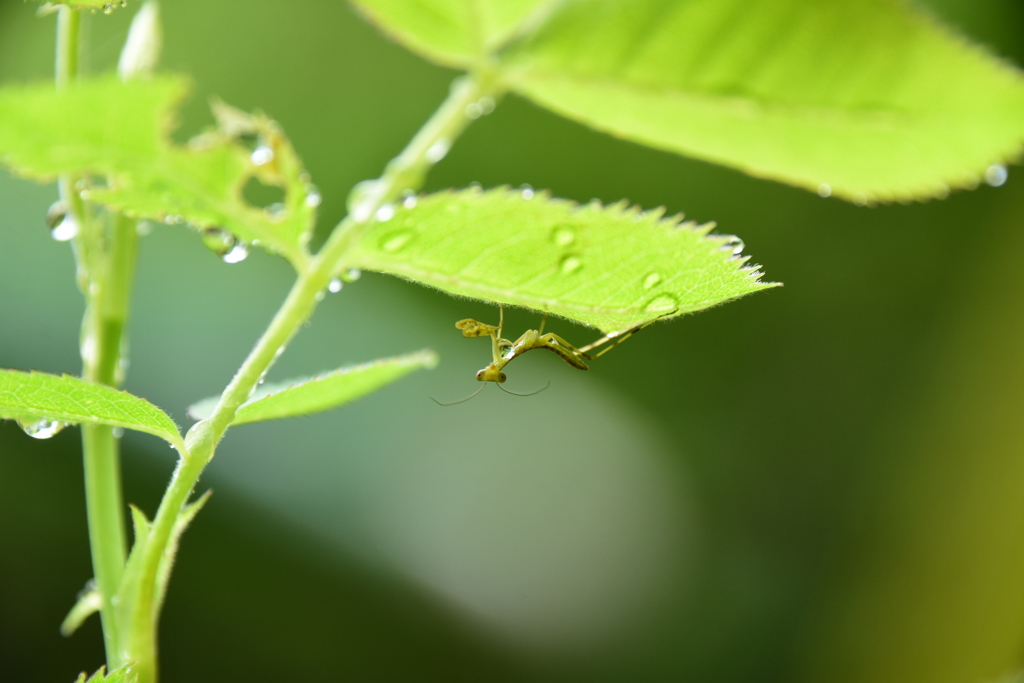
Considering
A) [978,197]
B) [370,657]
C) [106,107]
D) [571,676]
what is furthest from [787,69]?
[978,197]

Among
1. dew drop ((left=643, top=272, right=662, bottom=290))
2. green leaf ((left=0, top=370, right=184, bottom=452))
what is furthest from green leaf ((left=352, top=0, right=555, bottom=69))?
green leaf ((left=0, top=370, right=184, bottom=452))

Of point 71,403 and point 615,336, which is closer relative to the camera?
point 71,403

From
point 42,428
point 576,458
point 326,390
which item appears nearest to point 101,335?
point 42,428

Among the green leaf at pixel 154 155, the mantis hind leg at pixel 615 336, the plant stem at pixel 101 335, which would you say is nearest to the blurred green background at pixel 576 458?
the mantis hind leg at pixel 615 336

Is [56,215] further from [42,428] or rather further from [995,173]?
[995,173]

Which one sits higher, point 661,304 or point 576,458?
point 576,458

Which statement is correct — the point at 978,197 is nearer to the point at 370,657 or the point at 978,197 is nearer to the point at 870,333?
the point at 870,333
